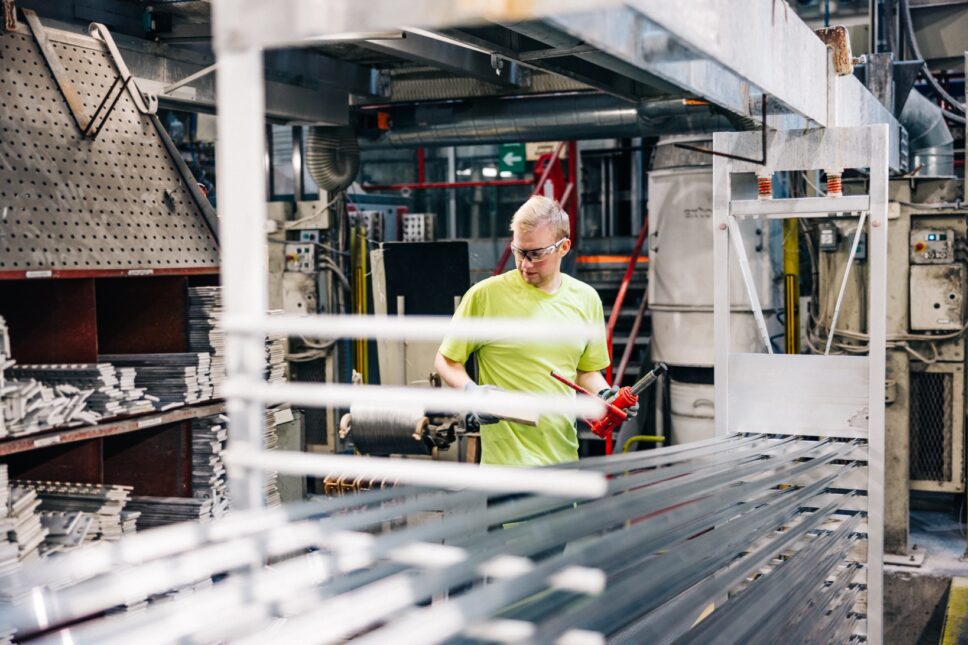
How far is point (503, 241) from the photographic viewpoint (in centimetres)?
831

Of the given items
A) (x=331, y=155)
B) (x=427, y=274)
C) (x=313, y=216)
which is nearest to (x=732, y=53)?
(x=427, y=274)

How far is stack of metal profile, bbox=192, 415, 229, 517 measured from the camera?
3.09 m

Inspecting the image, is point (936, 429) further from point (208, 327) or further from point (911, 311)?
point (208, 327)

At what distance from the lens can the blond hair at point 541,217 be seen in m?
2.84

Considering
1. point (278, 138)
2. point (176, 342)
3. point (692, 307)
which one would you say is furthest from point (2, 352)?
point (278, 138)

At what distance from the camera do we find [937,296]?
528cm

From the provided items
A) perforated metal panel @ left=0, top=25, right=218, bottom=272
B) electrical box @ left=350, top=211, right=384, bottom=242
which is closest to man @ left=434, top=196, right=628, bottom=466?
perforated metal panel @ left=0, top=25, right=218, bottom=272

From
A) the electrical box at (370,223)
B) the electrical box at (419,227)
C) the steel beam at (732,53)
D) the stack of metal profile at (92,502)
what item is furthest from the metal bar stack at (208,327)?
the electrical box at (419,227)

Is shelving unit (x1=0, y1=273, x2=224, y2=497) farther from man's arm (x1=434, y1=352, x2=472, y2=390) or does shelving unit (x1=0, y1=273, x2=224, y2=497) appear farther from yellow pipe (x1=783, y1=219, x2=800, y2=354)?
yellow pipe (x1=783, y1=219, x2=800, y2=354)

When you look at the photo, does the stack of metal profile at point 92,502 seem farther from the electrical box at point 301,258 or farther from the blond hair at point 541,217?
the electrical box at point 301,258

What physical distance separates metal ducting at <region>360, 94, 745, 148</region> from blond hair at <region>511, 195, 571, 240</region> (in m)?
3.00

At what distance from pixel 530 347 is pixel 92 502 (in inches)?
53.6

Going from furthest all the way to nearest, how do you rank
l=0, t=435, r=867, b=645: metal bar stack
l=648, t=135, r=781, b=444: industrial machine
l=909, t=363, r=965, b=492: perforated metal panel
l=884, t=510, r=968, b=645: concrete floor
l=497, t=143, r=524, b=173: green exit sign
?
l=497, t=143, r=524, b=173: green exit sign, l=648, t=135, r=781, b=444: industrial machine, l=909, t=363, r=965, b=492: perforated metal panel, l=884, t=510, r=968, b=645: concrete floor, l=0, t=435, r=867, b=645: metal bar stack

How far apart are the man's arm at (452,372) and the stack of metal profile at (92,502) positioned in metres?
1.01
